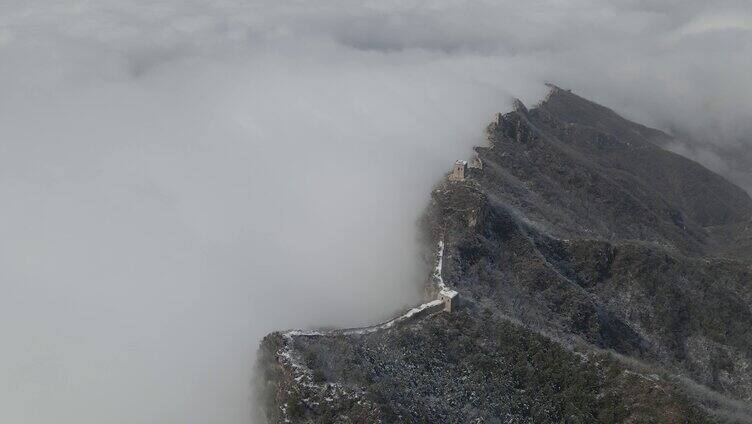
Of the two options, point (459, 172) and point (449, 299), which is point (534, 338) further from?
point (459, 172)

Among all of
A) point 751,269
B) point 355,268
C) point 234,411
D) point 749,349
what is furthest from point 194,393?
point 751,269

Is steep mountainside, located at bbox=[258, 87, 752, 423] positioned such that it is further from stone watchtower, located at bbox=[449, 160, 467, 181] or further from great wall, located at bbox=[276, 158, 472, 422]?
stone watchtower, located at bbox=[449, 160, 467, 181]

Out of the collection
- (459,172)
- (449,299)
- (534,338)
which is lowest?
(534,338)

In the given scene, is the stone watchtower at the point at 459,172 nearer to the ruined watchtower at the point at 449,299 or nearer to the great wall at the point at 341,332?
the great wall at the point at 341,332

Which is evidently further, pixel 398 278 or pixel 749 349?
pixel 749 349

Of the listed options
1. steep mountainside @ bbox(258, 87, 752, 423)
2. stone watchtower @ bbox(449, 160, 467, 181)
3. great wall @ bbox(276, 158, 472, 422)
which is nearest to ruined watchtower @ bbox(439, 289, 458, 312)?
great wall @ bbox(276, 158, 472, 422)

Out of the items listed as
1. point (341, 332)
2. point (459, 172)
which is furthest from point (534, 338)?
point (459, 172)

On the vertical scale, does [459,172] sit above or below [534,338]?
above

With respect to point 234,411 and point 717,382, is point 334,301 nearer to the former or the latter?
point 234,411

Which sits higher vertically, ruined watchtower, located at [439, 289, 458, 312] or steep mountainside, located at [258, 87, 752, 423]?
ruined watchtower, located at [439, 289, 458, 312]
